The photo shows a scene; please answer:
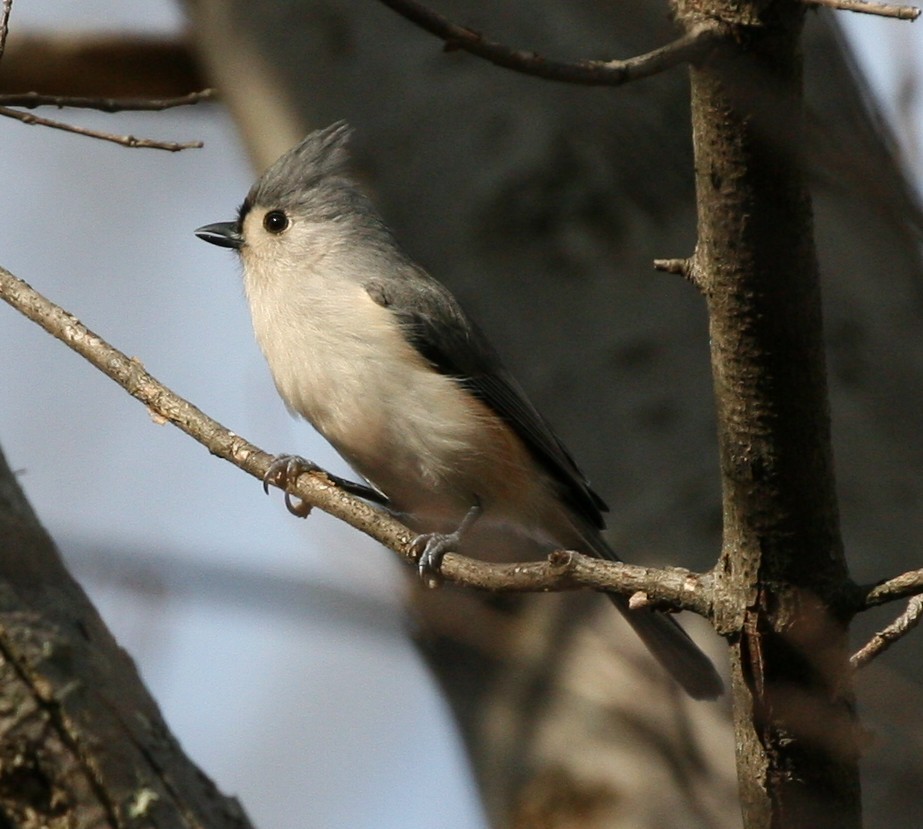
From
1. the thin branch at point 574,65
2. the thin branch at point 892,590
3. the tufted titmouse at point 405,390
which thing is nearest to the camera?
the thin branch at point 574,65

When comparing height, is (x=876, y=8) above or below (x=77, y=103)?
above

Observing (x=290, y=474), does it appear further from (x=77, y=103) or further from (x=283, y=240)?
(x=283, y=240)

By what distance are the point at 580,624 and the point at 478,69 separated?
196 cm

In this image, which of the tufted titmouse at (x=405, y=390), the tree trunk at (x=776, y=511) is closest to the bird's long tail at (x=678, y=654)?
the tufted titmouse at (x=405, y=390)

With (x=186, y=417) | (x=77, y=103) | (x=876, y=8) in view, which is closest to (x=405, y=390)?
(x=186, y=417)

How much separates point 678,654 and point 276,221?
5.97 ft

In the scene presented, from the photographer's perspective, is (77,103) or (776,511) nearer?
(776,511)

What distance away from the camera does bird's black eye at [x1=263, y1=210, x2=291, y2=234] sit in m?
3.91

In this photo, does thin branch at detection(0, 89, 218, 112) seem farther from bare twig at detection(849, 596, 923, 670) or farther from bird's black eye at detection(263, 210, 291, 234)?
bare twig at detection(849, 596, 923, 670)

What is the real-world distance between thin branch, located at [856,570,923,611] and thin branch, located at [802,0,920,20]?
0.75 meters

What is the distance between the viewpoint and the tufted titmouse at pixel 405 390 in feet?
10.9

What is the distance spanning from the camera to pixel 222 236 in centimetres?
395

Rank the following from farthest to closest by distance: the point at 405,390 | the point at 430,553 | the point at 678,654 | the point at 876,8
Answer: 1. the point at 405,390
2. the point at 678,654
3. the point at 430,553
4. the point at 876,8

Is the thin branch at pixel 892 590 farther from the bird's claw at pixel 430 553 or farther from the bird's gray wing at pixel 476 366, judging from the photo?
the bird's gray wing at pixel 476 366
